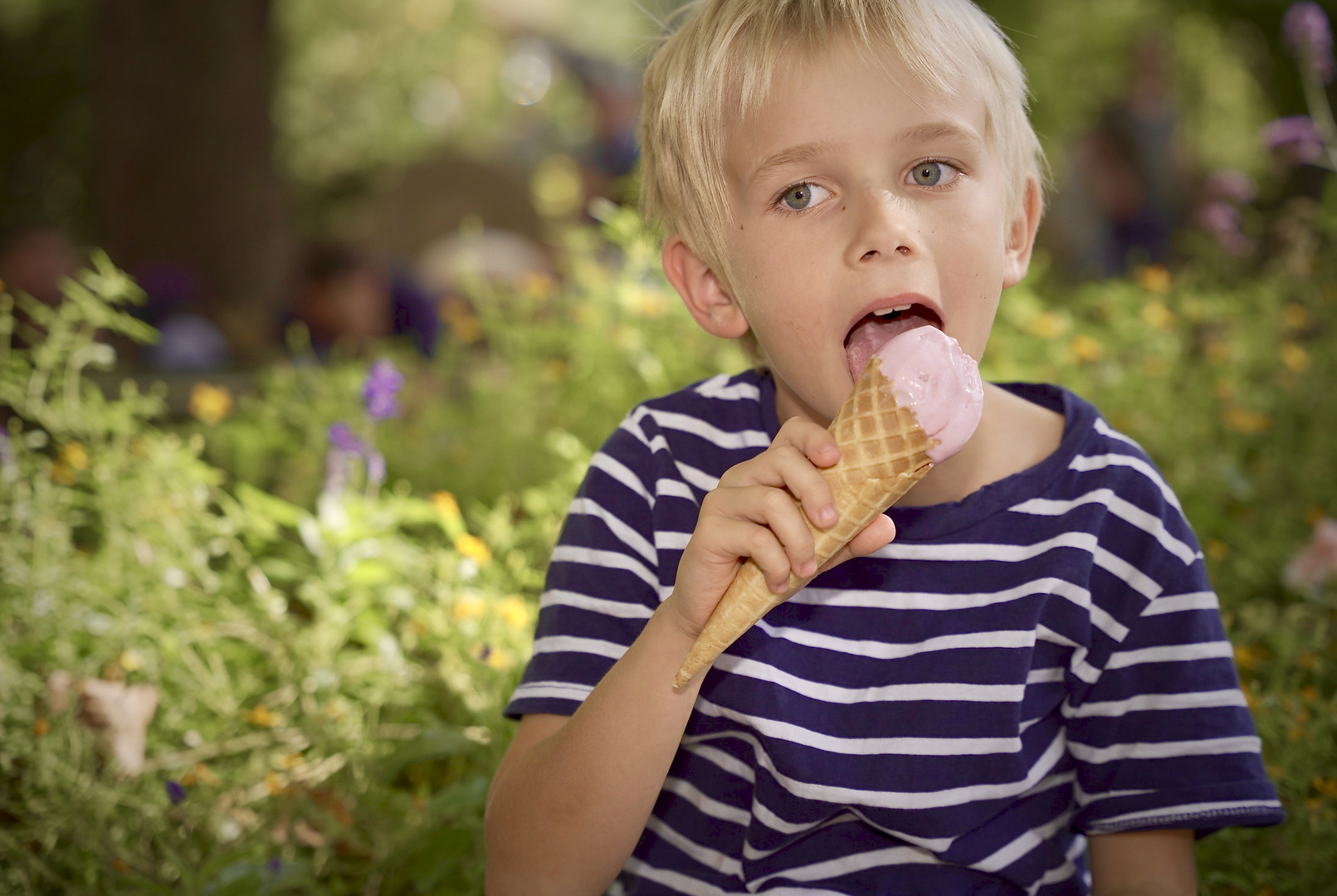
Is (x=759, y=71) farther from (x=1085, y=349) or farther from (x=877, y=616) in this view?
(x=1085, y=349)

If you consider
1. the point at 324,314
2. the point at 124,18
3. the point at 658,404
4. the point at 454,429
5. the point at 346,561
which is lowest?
the point at 346,561

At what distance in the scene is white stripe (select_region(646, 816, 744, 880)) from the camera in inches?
50.4

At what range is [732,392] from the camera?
145cm

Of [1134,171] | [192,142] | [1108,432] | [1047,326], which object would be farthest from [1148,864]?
[1134,171]

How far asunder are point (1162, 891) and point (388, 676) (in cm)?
127

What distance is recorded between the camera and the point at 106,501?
207cm

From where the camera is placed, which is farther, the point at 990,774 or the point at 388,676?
the point at 388,676

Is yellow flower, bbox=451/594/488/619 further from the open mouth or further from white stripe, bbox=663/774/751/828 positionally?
the open mouth

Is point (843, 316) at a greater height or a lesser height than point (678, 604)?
greater

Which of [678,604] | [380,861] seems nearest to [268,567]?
[380,861]

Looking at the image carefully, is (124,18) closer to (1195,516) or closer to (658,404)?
(658,404)

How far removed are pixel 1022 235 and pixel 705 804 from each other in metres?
0.87

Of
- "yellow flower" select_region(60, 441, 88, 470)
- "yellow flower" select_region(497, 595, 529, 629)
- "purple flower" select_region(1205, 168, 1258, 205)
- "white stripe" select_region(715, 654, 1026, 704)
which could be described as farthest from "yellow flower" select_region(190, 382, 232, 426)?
"purple flower" select_region(1205, 168, 1258, 205)

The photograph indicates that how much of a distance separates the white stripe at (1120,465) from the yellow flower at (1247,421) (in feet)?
4.95
